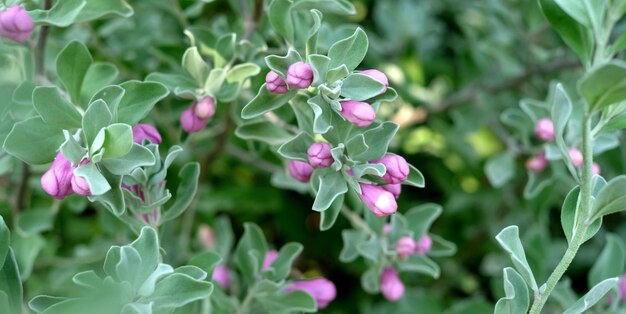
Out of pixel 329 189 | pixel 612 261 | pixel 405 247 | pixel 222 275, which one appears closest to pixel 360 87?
pixel 329 189

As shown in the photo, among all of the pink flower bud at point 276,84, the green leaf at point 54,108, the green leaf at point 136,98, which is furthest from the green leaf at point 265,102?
the green leaf at point 54,108

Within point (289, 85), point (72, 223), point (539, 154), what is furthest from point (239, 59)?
point (72, 223)

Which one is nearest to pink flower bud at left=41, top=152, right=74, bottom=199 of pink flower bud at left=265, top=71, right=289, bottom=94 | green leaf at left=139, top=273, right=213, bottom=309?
green leaf at left=139, top=273, right=213, bottom=309

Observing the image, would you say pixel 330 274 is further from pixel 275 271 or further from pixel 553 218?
pixel 275 271

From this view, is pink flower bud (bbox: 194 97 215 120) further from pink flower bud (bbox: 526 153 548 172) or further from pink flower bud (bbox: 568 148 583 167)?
pink flower bud (bbox: 526 153 548 172)

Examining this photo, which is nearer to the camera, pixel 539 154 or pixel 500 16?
pixel 539 154

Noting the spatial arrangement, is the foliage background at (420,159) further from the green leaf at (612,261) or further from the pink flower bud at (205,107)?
the pink flower bud at (205,107)
